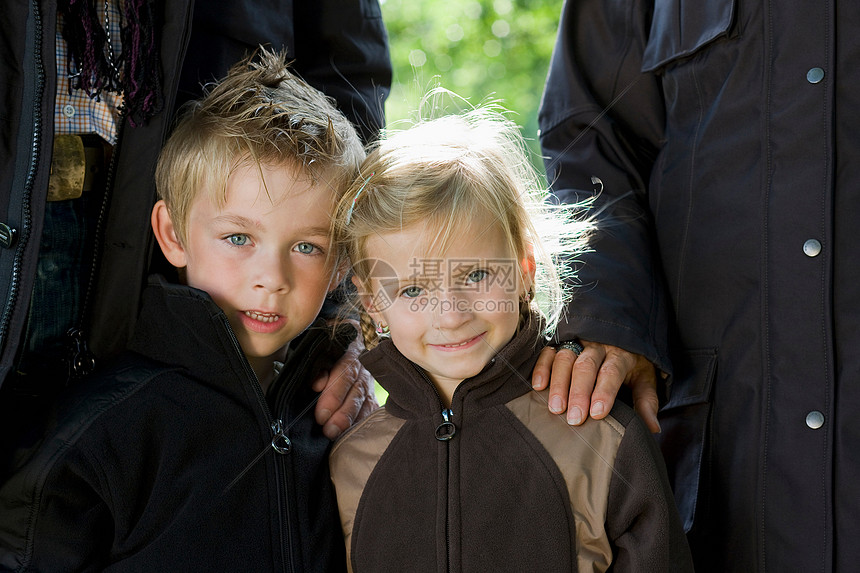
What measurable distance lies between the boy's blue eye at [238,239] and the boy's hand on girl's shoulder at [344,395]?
1.21 ft

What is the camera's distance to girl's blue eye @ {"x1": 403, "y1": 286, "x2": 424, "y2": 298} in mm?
1617

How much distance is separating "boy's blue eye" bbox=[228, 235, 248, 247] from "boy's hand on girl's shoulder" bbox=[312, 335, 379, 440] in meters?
0.37

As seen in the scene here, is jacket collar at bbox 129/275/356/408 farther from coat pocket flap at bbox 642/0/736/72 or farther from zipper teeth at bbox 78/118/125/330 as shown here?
coat pocket flap at bbox 642/0/736/72

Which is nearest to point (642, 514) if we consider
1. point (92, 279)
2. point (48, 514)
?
point (48, 514)

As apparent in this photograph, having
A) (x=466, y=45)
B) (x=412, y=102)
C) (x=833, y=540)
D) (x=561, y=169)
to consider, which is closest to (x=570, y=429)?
(x=833, y=540)

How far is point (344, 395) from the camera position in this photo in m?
1.85

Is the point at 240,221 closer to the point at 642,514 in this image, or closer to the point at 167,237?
the point at 167,237

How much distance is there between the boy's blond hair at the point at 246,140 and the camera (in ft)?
5.60

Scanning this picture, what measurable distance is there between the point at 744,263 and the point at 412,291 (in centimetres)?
67

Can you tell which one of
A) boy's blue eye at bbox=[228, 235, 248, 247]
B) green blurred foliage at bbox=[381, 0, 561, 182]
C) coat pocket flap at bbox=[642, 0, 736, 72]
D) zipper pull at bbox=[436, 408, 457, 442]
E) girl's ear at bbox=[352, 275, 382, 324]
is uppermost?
green blurred foliage at bbox=[381, 0, 561, 182]

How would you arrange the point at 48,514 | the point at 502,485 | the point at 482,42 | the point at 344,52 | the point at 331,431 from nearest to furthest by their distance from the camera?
the point at 48,514 < the point at 502,485 < the point at 331,431 < the point at 344,52 < the point at 482,42

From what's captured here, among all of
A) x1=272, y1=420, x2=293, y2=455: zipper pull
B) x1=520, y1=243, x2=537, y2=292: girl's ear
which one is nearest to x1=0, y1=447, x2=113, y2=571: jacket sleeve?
x1=272, y1=420, x2=293, y2=455: zipper pull

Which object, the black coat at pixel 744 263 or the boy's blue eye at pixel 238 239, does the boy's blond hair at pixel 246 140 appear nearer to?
the boy's blue eye at pixel 238 239

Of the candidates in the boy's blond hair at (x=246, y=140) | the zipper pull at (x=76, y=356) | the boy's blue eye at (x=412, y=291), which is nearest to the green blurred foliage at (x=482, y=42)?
the boy's blond hair at (x=246, y=140)
